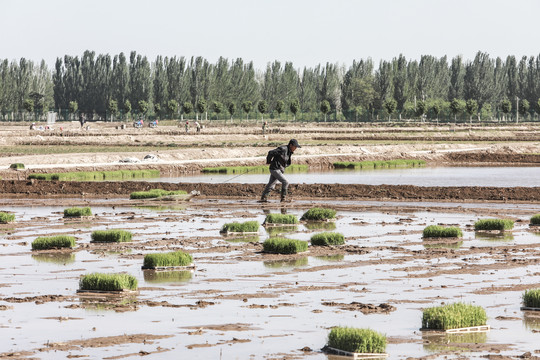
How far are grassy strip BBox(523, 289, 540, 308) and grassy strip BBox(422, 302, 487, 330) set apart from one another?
1842 mm

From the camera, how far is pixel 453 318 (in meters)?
13.8

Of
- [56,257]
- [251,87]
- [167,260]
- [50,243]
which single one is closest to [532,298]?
[167,260]

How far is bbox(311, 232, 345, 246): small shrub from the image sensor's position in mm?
23578

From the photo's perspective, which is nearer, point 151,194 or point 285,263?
point 285,263

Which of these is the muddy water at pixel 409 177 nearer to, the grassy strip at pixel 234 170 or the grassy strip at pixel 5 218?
the grassy strip at pixel 234 170

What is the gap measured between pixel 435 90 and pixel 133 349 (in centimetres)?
15663

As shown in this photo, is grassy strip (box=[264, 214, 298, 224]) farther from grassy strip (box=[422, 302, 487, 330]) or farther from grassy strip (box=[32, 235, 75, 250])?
grassy strip (box=[422, 302, 487, 330])

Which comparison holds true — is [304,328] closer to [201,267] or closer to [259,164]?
[201,267]

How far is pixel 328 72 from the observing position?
163875 mm

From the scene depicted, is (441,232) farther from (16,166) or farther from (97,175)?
(16,166)

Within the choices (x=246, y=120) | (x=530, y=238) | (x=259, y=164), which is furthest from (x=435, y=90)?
(x=530, y=238)

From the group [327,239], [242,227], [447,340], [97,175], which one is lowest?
[447,340]

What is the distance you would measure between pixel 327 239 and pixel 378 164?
44869 millimetres

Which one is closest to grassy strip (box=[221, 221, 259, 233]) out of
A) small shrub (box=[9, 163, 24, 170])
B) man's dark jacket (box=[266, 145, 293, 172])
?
man's dark jacket (box=[266, 145, 293, 172])
